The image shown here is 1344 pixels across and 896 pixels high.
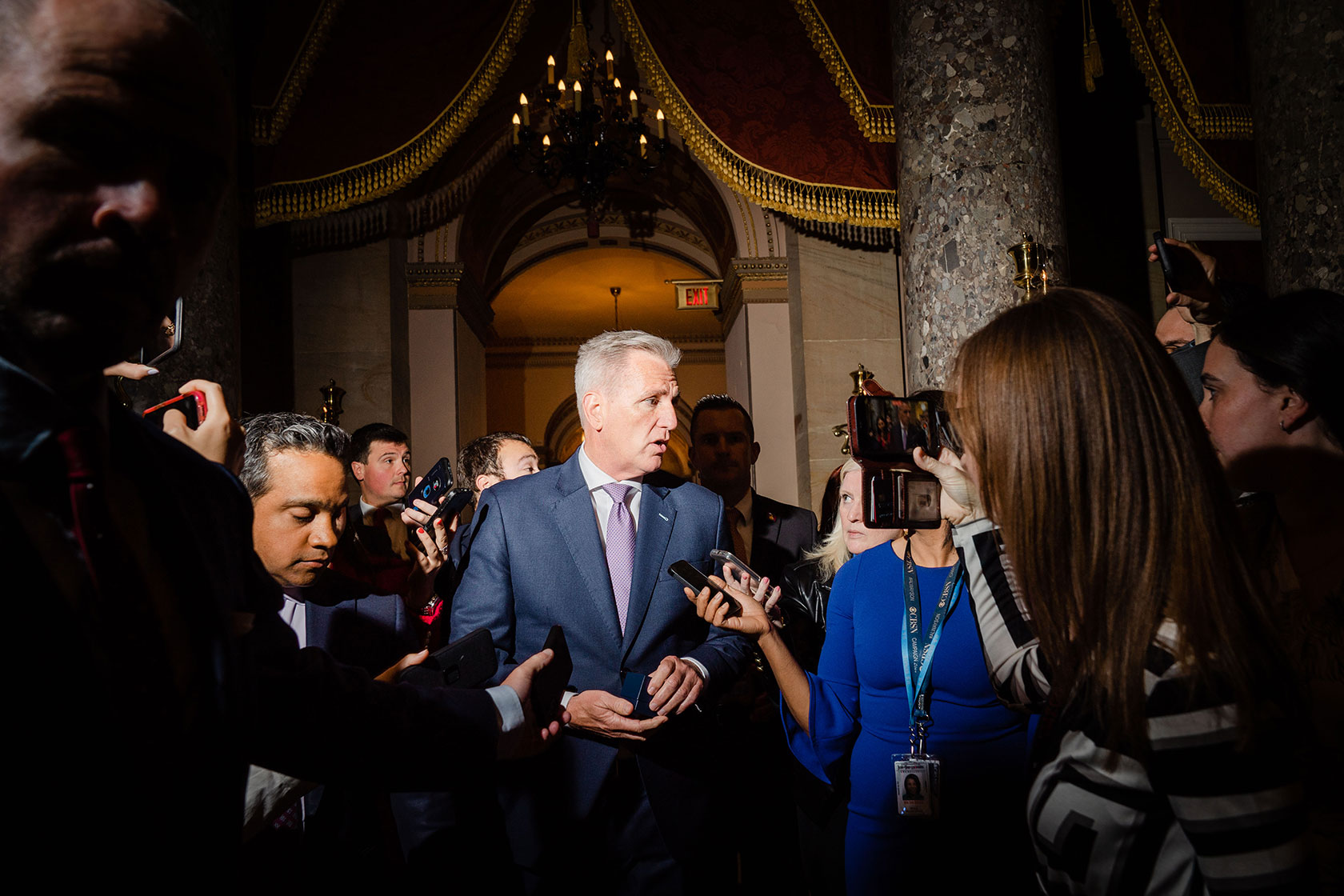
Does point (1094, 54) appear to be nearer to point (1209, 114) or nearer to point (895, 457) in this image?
point (1209, 114)

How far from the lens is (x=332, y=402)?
22.6 ft

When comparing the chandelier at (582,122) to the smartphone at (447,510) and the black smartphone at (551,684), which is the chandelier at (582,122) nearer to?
the smartphone at (447,510)

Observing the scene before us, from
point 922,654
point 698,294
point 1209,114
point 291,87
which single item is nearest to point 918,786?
point 922,654

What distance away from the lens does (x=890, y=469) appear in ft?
5.93

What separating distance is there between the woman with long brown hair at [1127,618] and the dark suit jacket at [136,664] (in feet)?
3.38

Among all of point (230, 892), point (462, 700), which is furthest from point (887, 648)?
point (230, 892)

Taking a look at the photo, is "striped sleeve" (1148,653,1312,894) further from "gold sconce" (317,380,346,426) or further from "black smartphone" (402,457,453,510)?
"gold sconce" (317,380,346,426)

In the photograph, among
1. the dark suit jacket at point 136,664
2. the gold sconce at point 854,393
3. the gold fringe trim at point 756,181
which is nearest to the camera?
the dark suit jacket at point 136,664

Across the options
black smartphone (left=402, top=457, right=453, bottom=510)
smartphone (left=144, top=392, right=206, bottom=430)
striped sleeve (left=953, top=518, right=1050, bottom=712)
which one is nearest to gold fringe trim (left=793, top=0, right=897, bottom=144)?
black smartphone (left=402, top=457, right=453, bottom=510)

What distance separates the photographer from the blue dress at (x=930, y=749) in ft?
6.67

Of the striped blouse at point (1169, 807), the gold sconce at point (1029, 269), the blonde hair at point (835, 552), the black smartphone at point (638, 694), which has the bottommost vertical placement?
the black smartphone at point (638, 694)

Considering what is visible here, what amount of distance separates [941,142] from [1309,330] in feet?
7.13

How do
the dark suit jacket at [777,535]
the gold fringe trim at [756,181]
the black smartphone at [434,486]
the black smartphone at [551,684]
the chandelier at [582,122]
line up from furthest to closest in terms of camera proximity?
1. the chandelier at [582,122]
2. the gold fringe trim at [756,181]
3. the dark suit jacket at [777,535]
4. the black smartphone at [434,486]
5. the black smartphone at [551,684]

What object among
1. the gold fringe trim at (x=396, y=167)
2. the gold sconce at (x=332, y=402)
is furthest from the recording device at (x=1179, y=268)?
the gold sconce at (x=332, y=402)
